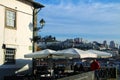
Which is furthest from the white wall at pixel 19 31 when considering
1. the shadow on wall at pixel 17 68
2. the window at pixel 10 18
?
Answer: the window at pixel 10 18

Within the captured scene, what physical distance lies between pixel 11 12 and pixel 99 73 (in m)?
8.23

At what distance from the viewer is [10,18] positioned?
27.0 metres

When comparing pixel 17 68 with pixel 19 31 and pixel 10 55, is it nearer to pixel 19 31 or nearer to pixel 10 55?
pixel 10 55

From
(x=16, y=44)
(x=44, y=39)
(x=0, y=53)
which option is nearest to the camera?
(x=0, y=53)

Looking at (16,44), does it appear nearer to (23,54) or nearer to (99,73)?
(23,54)

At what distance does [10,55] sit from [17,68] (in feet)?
4.75

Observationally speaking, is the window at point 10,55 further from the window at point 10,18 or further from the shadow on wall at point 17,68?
the window at point 10,18

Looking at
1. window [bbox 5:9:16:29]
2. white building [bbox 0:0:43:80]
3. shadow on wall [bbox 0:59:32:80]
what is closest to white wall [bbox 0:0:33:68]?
white building [bbox 0:0:43:80]

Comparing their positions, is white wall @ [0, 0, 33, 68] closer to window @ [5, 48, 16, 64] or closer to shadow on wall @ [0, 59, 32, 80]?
shadow on wall @ [0, 59, 32, 80]

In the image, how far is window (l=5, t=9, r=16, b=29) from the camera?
26.7 meters

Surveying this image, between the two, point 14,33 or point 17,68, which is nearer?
point 14,33

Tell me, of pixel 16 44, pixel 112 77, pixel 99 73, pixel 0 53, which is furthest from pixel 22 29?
pixel 112 77

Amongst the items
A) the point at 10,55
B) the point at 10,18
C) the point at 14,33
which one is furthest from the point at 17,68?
the point at 10,18

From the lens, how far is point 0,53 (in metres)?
25.6
